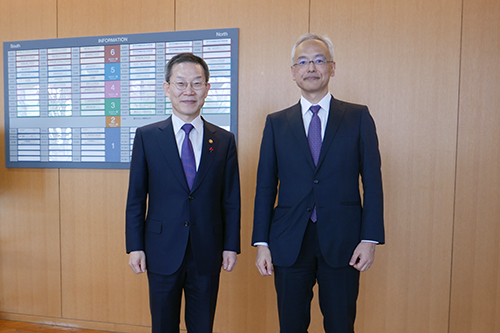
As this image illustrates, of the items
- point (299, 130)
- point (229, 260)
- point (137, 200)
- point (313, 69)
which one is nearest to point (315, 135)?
point (299, 130)

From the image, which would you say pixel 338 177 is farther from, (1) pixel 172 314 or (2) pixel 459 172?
(2) pixel 459 172

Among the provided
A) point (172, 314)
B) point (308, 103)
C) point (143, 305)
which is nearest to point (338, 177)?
point (308, 103)

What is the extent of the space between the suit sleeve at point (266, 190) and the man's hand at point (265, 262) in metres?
0.05

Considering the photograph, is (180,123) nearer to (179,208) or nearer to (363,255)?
(179,208)

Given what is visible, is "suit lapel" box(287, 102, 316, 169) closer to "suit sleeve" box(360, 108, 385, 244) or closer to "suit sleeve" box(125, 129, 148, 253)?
"suit sleeve" box(360, 108, 385, 244)

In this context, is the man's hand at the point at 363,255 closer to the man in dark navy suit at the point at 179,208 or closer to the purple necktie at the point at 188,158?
the man in dark navy suit at the point at 179,208

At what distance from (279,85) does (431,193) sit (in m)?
1.26

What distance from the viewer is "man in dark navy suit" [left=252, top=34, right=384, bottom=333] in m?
1.57

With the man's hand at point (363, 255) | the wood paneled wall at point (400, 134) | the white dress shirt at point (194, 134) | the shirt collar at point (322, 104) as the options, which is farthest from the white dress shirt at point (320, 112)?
the wood paneled wall at point (400, 134)

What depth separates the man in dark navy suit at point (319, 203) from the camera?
61.8 inches

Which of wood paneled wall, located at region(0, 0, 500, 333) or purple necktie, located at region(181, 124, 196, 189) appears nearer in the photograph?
purple necktie, located at region(181, 124, 196, 189)

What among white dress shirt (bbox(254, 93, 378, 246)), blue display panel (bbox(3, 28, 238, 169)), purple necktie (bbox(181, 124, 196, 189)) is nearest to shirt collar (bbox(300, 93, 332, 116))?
white dress shirt (bbox(254, 93, 378, 246))

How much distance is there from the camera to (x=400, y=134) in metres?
2.38

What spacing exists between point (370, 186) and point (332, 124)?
0.33 metres
